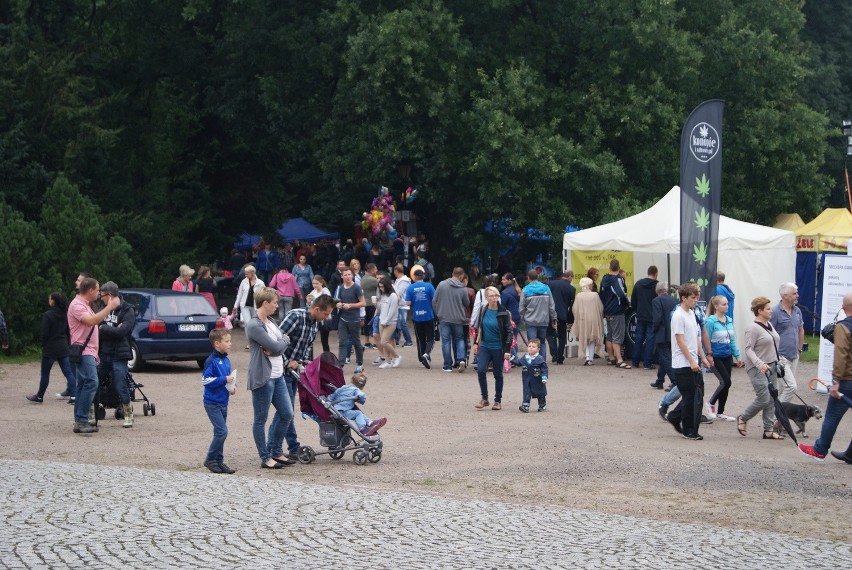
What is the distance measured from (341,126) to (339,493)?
24144mm

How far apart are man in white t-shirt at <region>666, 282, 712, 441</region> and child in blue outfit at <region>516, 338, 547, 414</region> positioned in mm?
2367

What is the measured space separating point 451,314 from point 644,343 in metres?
3.83

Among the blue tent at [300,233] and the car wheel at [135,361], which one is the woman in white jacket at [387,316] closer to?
the car wheel at [135,361]

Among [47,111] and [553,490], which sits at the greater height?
[47,111]

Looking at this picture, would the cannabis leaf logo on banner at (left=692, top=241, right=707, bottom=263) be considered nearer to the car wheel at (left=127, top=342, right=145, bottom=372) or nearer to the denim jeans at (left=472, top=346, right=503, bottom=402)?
the denim jeans at (left=472, top=346, right=503, bottom=402)

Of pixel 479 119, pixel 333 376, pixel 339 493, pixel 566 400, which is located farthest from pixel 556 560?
pixel 479 119

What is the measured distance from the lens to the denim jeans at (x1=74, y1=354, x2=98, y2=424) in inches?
588

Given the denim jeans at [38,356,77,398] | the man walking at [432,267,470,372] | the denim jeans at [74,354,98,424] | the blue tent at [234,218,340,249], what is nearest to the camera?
the denim jeans at [74,354,98,424]

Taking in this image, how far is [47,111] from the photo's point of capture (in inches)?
1246

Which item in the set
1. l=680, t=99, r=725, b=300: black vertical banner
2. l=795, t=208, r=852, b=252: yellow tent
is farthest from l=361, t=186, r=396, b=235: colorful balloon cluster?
l=680, t=99, r=725, b=300: black vertical banner

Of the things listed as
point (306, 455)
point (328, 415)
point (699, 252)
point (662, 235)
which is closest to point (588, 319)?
point (662, 235)

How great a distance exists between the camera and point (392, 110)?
106ft

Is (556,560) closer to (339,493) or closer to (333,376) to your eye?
(339,493)

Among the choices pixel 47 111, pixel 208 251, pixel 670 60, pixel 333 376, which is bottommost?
pixel 333 376
